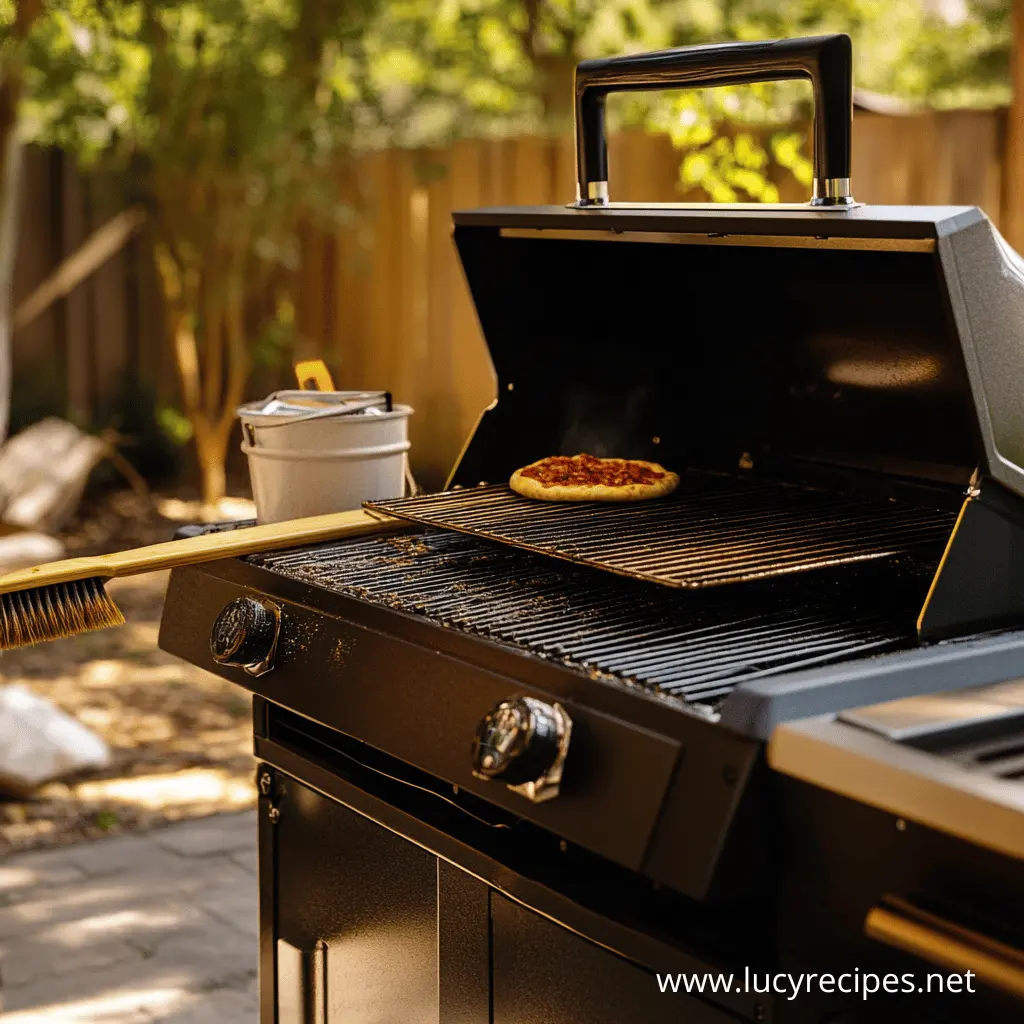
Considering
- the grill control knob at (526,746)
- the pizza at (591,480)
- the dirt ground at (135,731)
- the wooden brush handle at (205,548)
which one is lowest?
the dirt ground at (135,731)

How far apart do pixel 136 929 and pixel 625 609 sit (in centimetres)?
202

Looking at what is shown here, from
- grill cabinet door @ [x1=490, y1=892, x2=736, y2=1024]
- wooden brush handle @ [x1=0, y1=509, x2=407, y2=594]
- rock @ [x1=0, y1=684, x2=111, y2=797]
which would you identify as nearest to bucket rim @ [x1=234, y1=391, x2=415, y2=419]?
wooden brush handle @ [x1=0, y1=509, x2=407, y2=594]

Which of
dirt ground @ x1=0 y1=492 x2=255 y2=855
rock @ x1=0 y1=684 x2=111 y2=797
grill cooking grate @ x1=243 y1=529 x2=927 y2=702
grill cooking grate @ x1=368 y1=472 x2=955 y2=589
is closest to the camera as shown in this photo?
grill cooking grate @ x1=243 y1=529 x2=927 y2=702

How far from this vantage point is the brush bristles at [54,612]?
5.61 ft

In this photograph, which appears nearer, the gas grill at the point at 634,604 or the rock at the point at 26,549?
the gas grill at the point at 634,604

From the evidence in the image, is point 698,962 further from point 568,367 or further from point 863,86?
point 863,86

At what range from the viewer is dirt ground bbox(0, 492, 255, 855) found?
3.90 meters

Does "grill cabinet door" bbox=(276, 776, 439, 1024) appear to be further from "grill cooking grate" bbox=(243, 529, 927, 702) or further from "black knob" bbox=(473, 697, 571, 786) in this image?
"black knob" bbox=(473, 697, 571, 786)

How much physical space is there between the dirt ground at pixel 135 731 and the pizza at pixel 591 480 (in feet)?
7.08

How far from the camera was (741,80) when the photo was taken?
1812 mm

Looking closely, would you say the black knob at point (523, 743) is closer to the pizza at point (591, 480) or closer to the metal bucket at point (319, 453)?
the pizza at point (591, 480)

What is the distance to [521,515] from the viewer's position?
79.0 inches

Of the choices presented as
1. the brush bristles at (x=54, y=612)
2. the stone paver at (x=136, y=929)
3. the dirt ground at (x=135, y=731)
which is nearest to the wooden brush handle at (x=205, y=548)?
the brush bristles at (x=54, y=612)

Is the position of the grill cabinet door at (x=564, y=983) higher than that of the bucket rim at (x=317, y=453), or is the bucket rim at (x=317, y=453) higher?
the bucket rim at (x=317, y=453)
